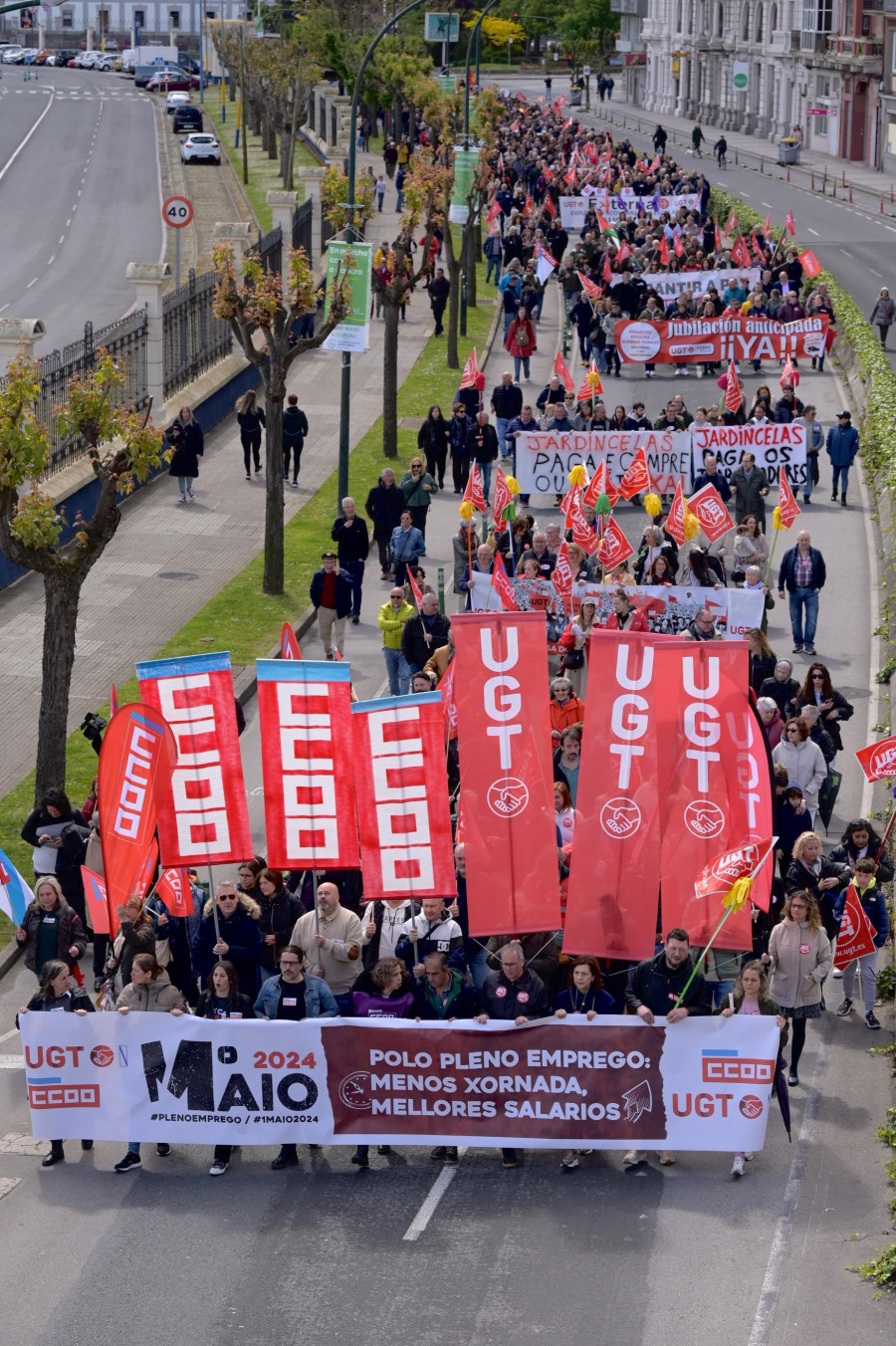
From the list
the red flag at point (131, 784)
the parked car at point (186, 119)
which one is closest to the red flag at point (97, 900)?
the red flag at point (131, 784)

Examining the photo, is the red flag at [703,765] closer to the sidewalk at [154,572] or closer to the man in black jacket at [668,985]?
the man in black jacket at [668,985]

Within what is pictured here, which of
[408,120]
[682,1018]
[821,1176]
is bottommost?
[821,1176]

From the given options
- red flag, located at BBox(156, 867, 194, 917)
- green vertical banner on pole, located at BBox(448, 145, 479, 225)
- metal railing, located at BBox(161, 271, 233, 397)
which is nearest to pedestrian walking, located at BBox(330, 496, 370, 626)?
red flag, located at BBox(156, 867, 194, 917)

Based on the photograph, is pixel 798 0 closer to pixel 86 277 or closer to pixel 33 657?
pixel 86 277

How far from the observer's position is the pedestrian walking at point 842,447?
2725 cm

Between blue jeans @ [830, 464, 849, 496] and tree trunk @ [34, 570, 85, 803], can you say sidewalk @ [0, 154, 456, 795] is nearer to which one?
tree trunk @ [34, 570, 85, 803]

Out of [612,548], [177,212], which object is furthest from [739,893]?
[177,212]

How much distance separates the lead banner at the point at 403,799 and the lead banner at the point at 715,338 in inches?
Answer: 875

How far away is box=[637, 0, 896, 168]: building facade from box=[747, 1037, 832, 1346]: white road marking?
71038 mm

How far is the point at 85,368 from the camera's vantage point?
26.3 m

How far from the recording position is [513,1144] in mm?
12227

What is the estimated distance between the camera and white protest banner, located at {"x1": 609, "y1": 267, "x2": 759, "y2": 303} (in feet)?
123

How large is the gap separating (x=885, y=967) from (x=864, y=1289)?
3.97m

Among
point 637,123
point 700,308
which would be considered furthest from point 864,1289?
point 637,123
